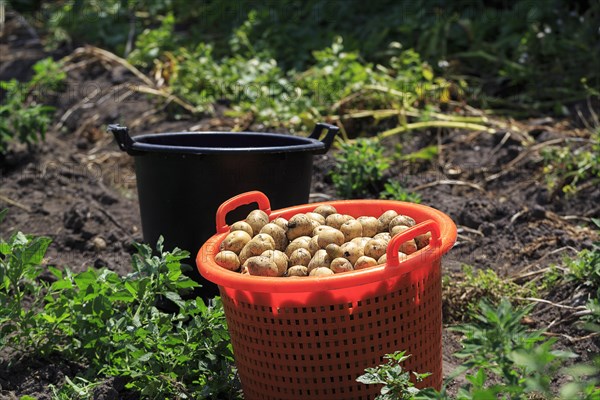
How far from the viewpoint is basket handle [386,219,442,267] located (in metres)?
2.35

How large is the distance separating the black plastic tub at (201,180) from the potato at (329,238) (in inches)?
26.2

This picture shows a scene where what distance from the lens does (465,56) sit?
6320mm

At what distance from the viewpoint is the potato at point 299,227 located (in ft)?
9.01

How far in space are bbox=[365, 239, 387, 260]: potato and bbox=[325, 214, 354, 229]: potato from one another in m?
0.21

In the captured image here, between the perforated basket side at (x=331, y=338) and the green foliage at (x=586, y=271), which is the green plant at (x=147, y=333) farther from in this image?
the green foliage at (x=586, y=271)

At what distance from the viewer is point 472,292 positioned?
3.50m

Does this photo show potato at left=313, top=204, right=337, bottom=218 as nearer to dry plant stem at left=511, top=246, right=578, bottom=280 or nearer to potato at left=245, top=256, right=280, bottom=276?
potato at left=245, top=256, right=280, bottom=276

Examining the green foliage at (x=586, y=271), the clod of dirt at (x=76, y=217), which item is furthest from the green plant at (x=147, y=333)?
the clod of dirt at (x=76, y=217)

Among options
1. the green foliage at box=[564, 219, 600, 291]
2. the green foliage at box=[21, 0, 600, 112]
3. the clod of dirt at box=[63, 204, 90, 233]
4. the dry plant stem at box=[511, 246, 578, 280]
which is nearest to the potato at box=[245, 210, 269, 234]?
the green foliage at box=[564, 219, 600, 291]

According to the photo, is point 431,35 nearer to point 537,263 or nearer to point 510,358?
point 537,263

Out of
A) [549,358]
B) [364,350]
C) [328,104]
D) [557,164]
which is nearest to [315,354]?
[364,350]

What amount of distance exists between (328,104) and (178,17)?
3337 millimetres

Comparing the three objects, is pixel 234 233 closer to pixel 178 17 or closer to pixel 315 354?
pixel 315 354

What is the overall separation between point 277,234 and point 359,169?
1856 millimetres
